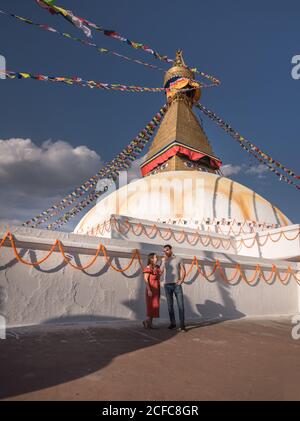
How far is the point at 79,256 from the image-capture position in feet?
20.1

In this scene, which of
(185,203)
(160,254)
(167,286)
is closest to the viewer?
(167,286)

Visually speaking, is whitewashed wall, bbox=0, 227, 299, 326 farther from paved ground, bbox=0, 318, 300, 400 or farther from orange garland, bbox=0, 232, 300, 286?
paved ground, bbox=0, 318, 300, 400

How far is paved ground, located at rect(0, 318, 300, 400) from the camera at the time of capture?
7.86 feet

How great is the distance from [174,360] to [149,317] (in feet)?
6.78

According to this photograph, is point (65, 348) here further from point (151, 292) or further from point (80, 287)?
point (80, 287)

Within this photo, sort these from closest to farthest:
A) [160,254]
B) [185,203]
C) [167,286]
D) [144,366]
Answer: [144,366], [167,286], [160,254], [185,203]

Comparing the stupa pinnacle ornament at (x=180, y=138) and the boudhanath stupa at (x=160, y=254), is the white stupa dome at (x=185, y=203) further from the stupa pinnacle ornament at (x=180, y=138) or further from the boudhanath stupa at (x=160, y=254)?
the stupa pinnacle ornament at (x=180, y=138)

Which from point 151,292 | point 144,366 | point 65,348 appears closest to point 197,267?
point 151,292

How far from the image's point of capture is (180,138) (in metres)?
22.9

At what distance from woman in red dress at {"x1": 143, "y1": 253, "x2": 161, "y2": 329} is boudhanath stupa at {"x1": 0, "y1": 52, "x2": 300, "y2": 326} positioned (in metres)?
1.08

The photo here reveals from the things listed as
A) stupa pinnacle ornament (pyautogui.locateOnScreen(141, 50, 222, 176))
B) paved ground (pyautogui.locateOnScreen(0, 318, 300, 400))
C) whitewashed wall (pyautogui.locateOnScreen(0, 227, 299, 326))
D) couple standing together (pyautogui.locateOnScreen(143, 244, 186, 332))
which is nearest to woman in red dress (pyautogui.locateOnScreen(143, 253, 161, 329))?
couple standing together (pyautogui.locateOnScreen(143, 244, 186, 332))

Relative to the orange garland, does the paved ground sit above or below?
below

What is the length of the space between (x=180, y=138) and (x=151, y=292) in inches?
737

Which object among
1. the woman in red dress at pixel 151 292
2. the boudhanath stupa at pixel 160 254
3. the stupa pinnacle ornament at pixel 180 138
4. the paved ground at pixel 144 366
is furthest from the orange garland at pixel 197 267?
the stupa pinnacle ornament at pixel 180 138
